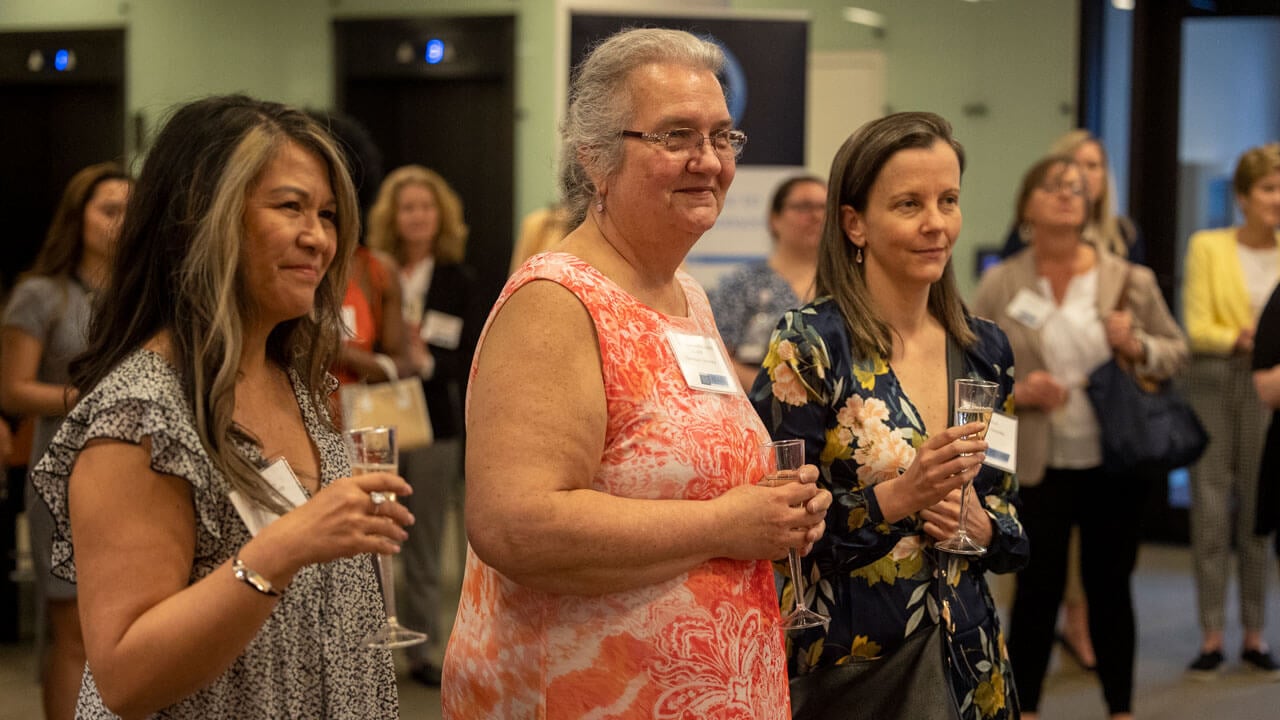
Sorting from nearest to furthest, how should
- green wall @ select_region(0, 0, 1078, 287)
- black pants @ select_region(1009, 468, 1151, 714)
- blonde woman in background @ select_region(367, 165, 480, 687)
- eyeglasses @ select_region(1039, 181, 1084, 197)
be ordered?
black pants @ select_region(1009, 468, 1151, 714) < eyeglasses @ select_region(1039, 181, 1084, 197) < blonde woman in background @ select_region(367, 165, 480, 687) < green wall @ select_region(0, 0, 1078, 287)

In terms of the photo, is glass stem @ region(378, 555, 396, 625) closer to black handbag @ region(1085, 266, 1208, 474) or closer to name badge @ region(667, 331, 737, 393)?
name badge @ region(667, 331, 737, 393)

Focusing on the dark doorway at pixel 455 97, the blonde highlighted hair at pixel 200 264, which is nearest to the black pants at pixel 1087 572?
the blonde highlighted hair at pixel 200 264

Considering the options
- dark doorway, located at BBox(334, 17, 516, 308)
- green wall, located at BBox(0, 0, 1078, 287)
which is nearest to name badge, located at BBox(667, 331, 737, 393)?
green wall, located at BBox(0, 0, 1078, 287)

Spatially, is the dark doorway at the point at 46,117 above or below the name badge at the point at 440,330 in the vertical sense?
above

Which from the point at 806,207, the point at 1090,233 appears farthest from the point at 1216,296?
the point at 806,207

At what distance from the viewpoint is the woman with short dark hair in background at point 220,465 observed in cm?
146

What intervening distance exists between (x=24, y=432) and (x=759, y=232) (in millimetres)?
2812

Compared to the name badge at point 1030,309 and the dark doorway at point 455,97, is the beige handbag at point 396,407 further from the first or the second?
the dark doorway at point 455,97

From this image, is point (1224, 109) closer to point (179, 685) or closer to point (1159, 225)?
point (1159, 225)

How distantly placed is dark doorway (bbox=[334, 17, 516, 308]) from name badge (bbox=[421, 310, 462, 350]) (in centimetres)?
321

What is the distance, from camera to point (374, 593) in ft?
5.95

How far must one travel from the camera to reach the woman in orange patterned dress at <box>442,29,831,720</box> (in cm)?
159

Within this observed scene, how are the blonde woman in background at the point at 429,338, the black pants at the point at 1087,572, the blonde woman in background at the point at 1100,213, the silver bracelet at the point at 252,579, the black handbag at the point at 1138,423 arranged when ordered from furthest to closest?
the blonde woman in background at the point at 429,338, the blonde woman in background at the point at 1100,213, the black handbag at the point at 1138,423, the black pants at the point at 1087,572, the silver bracelet at the point at 252,579

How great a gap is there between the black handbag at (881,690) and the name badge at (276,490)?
2.78ft
